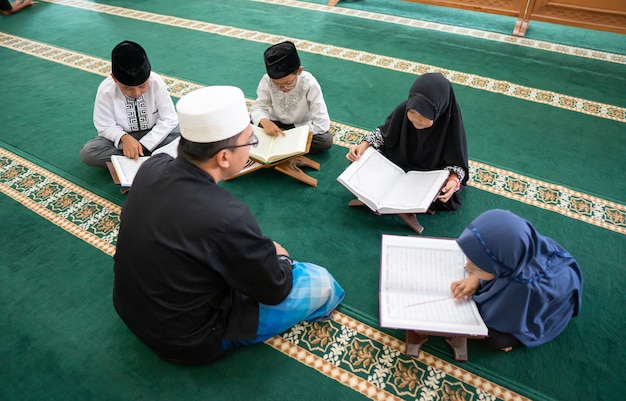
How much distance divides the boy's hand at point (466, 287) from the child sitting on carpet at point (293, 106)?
1.30 m

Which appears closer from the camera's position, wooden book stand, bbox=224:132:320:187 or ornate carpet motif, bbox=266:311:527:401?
ornate carpet motif, bbox=266:311:527:401

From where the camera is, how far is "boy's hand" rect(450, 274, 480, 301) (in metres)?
1.50

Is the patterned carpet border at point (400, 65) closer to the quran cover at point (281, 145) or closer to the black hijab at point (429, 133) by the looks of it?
the black hijab at point (429, 133)

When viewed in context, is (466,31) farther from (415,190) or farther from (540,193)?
(415,190)

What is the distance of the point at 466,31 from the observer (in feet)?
13.6

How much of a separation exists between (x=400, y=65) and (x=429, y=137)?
1771 mm

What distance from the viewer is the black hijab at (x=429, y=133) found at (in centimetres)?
182

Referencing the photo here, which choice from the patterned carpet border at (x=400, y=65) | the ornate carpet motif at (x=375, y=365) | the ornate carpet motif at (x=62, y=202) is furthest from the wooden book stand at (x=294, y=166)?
the patterned carpet border at (x=400, y=65)

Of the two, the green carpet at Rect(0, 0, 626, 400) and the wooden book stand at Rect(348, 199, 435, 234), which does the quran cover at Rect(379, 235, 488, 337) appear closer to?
the green carpet at Rect(0, 0, 626, 400)

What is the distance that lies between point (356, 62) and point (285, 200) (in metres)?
1.93

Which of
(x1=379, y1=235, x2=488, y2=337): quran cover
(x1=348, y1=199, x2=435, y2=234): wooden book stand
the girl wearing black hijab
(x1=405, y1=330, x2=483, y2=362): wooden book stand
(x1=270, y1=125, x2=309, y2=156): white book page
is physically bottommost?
(x1=405, y1=330, x2=483, y2=362): wooden book stand

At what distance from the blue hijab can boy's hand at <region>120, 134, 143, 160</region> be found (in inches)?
72.1

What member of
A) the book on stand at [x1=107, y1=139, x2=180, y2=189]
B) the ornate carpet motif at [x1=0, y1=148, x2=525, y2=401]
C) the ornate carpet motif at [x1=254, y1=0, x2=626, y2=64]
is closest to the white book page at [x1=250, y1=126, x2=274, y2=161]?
the book on stand at [x1=107, y1=139, x2=180, y2=189]

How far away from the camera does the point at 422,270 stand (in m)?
1.65
